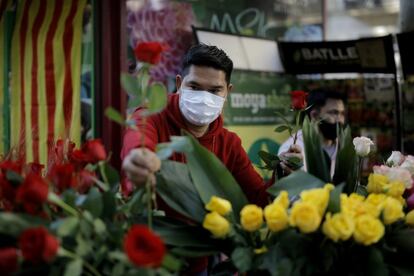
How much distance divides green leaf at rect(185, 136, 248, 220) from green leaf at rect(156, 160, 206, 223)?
4 centimetres

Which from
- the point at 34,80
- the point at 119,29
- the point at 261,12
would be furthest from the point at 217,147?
the point at 261,12

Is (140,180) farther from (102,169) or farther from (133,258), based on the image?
(133,258)

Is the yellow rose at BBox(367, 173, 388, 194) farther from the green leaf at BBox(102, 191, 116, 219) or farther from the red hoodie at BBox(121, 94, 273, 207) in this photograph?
the green leaf at BBox(102, 191, 116, 219)

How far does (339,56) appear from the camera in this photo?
5234 millimetres

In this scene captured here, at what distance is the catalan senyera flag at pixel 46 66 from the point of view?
13.5 feet

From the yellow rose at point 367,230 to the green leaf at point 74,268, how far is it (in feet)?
1.75

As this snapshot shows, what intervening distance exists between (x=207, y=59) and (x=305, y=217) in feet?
2.68

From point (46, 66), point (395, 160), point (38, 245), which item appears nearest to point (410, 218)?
point (395, 160)

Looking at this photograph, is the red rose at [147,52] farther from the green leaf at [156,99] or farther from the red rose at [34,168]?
the red rose at [34,168]

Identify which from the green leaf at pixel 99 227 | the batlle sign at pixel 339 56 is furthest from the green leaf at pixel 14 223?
the batlle sign at pixel 339 56

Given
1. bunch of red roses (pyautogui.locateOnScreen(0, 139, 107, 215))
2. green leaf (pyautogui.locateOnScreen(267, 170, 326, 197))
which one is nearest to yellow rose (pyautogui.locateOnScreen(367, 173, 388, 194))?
green leaf (pyautogui.locateOnScreen(267, 170, 326, 197))

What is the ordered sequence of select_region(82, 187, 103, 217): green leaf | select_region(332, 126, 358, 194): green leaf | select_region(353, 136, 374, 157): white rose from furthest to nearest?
select_region(353, 136, 374, 157): white rose, select_region(332, 126, 358, 194): green leaf, select_region(82, 187, 103, 217): green leaf

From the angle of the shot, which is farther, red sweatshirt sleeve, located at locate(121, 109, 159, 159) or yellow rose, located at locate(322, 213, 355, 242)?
red sweatshirt sleeve, located at locate(121, 109, 159, 159)

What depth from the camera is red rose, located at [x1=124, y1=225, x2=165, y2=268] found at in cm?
104
